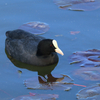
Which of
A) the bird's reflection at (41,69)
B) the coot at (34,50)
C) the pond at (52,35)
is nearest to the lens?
the pond at (52,35)

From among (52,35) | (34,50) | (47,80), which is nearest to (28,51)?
(34,50)

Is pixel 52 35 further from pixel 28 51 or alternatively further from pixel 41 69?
pixel 41 69

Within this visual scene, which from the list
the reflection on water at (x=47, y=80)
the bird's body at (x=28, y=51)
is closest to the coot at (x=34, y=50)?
the bird's body at (x=28, y=51)

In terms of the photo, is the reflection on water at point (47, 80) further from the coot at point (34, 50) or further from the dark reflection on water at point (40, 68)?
the coot at point (34, 50)

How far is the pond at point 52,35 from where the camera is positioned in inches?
270

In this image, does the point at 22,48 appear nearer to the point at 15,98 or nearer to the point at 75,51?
the point at 75,51

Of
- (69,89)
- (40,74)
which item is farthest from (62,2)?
(69,89)

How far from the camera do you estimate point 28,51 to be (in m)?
7.95

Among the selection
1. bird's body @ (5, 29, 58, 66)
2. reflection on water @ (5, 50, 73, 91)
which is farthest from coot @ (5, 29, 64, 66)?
reflection on water @ (5, 50, 73, 91)

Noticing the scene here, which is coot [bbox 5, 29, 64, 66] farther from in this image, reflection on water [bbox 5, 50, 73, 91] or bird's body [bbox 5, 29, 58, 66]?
reflection on water [bbox 5, 50, 73, 91]

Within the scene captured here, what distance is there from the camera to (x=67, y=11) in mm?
10281

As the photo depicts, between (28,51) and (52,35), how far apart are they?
1363mm

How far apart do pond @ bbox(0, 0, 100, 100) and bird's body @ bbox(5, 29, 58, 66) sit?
0.18m

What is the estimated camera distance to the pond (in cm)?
685
